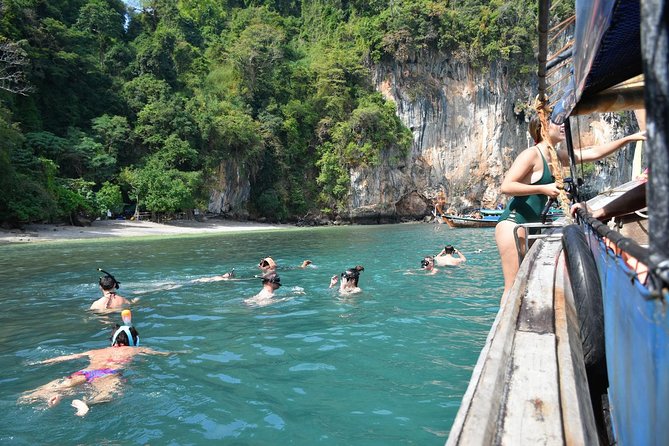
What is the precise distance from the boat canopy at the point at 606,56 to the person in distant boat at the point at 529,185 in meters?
0.47

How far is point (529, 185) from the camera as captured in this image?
354cm

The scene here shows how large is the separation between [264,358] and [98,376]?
1.56 meters

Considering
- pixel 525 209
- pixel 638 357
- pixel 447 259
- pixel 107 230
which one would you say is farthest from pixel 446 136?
pixel 638 357

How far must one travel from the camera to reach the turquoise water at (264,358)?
321 centimetres

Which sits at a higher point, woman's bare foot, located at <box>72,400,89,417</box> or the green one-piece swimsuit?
the green one-piece swimsuit

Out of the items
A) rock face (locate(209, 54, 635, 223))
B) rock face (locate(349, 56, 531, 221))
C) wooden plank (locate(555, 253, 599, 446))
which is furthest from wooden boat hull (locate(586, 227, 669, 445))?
rock face (locate(349, 56, 531, 221))

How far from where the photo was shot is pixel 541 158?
11.9ft

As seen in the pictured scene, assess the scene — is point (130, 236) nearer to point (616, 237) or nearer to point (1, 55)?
point (1, 55)

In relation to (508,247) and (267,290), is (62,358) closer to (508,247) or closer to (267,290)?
(267,290)

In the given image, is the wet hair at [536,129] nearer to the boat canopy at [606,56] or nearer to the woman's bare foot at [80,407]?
the boat canopy at [606,56]

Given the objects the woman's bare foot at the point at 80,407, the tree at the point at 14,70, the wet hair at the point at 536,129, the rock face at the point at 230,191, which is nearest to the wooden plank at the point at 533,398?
the wet hair at the point at 536,129

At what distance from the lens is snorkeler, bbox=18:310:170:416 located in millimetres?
3779

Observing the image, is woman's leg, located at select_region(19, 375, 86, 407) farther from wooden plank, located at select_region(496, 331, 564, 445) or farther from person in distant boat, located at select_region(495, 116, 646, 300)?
person in distant boat, located at select_region(495, 116, 646, 300)

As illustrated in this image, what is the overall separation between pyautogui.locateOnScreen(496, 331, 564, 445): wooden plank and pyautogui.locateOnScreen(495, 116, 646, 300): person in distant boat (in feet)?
4.54
